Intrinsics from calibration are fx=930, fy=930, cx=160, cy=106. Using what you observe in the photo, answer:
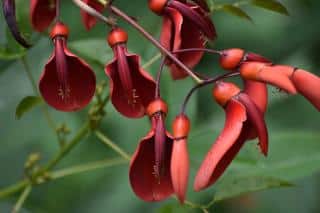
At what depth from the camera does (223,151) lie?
0.83 metres

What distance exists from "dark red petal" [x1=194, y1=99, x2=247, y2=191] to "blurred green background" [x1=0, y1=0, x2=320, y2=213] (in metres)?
0.40

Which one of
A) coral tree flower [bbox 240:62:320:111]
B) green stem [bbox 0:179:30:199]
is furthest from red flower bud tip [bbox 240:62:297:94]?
green stem [bbox 0:179:30:199]

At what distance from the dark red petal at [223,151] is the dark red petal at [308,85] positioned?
0.19 ft

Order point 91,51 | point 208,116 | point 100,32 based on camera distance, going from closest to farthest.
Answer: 1. point 91,51
2. point 100,32
3. point 208,116

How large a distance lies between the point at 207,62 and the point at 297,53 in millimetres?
184

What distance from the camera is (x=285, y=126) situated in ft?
5.72

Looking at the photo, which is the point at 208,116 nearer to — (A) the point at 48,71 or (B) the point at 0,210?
(B) the point at 0,210

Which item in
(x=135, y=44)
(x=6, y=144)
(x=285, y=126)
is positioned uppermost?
(x=135, y=44)

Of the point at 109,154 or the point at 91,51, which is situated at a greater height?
the point at 91,51

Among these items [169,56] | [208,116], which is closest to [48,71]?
[169,56]

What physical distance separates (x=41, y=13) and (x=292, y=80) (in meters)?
0.35

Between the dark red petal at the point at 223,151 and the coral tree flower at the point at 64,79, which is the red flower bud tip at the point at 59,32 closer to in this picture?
the coral tree flower at the point at 64,79

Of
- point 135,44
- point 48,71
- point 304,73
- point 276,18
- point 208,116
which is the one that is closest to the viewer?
point 304,73

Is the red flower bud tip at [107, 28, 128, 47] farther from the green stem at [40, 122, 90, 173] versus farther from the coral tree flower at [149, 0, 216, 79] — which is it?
the green stem at [40, 122, 90, 173]
